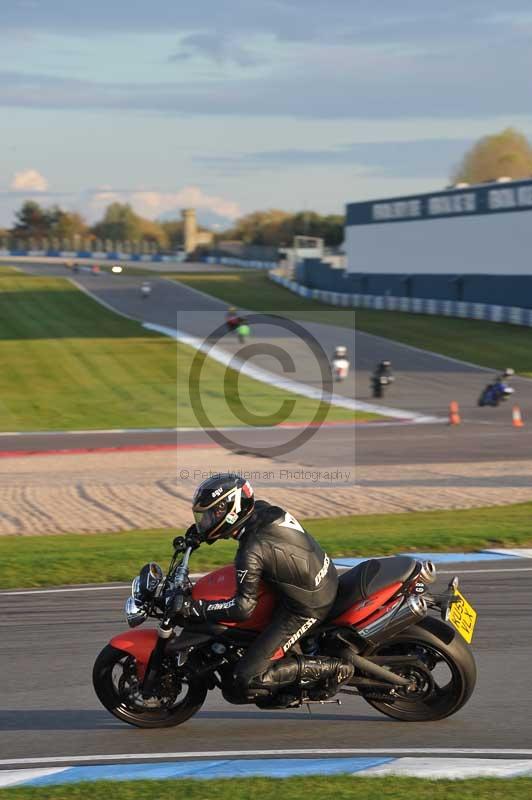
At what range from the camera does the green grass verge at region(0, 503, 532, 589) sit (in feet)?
41.7

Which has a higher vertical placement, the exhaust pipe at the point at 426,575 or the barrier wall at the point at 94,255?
the barrier wall at the point at 94,255

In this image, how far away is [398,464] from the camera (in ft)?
77.6

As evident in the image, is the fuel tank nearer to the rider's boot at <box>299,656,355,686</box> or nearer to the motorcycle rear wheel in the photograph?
the rider's boot at <box>299,656,355,686</box>

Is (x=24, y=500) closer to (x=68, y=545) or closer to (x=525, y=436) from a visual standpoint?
(x=68, y=545)

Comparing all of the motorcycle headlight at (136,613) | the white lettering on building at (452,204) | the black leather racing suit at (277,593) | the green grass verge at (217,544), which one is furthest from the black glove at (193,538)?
the white lettering on building at (452,204)

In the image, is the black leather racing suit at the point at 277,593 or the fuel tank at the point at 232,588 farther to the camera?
the fuel tank at the point at 232,588

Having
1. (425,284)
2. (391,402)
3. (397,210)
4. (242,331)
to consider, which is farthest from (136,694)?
(397,210)

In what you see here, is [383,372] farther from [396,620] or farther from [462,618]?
[396,620]

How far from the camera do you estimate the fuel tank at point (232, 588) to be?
729cm

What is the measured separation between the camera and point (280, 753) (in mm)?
6969

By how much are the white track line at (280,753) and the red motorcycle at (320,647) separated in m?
0.39

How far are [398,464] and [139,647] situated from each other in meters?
16.7

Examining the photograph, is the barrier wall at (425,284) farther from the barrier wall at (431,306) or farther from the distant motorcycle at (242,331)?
the distant motorcycle at (242,331)

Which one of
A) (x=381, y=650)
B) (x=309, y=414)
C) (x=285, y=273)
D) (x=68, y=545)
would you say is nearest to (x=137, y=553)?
(x=68, y=545)
